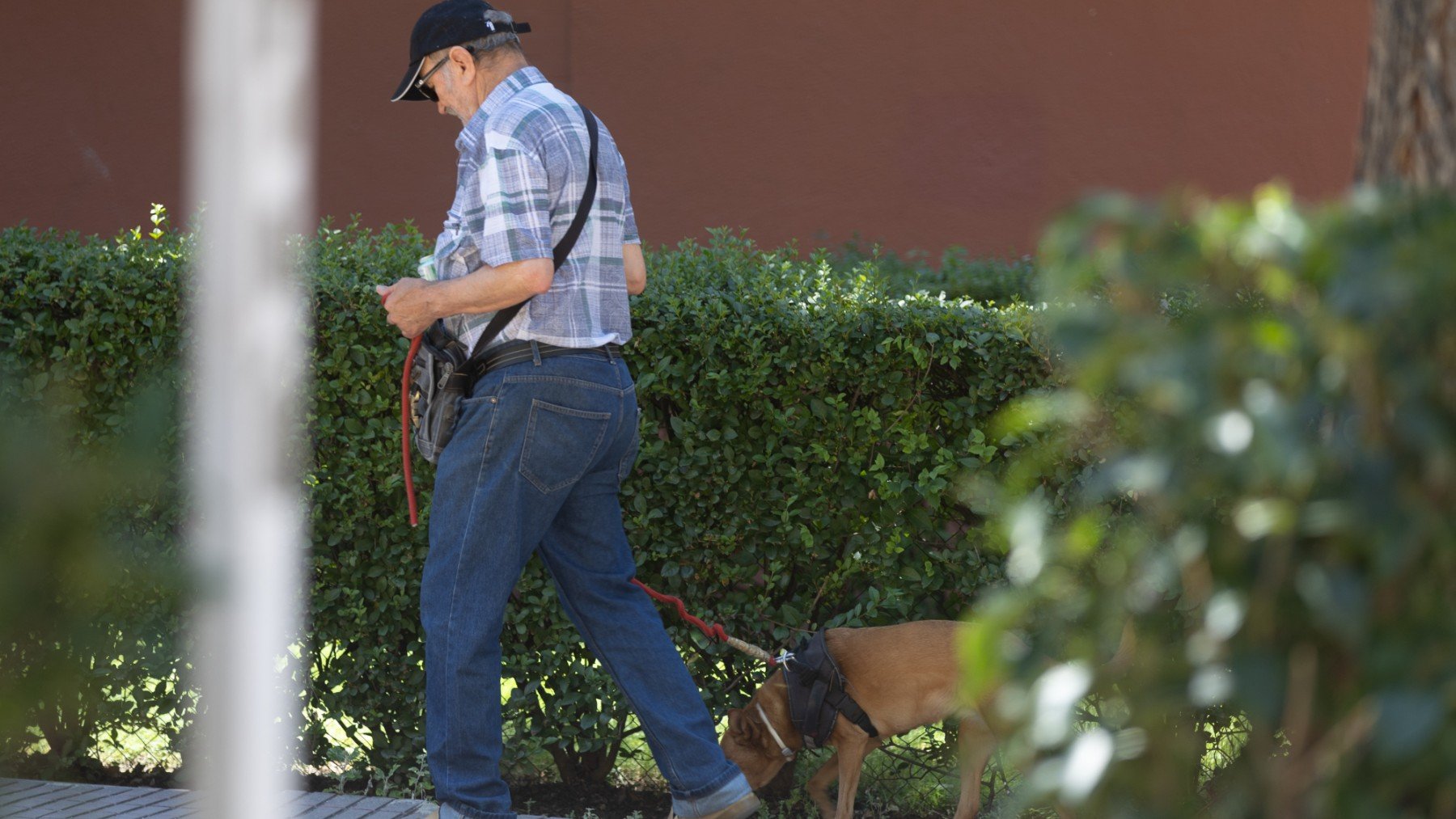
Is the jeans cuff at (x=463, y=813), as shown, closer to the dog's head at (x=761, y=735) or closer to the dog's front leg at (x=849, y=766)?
the dog's head at (x=761, y=735)

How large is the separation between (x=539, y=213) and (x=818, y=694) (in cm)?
150

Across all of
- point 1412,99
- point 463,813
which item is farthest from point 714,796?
point 1412,99

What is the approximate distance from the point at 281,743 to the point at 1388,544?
12.0ft

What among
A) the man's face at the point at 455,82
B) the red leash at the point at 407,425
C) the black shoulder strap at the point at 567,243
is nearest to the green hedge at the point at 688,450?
the red leash at the point at 407,425

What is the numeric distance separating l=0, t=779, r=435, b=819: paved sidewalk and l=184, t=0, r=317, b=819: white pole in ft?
9.45

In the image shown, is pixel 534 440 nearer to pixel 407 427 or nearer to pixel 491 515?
pixel 491 515

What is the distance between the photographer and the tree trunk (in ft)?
6.66

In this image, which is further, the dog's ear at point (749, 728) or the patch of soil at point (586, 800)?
the patch of soil at point (586, 800)

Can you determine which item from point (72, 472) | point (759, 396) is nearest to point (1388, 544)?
point (72, 472)

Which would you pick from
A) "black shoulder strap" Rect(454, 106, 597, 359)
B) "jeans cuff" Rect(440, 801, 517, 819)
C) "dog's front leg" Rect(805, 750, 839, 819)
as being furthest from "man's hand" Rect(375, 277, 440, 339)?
"dog's front leg" Rect(805, 750, 839, 819)

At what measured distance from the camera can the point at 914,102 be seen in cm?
707

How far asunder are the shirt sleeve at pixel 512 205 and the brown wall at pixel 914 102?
3701 millimetres

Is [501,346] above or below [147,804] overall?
above

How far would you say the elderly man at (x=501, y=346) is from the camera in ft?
11.2
